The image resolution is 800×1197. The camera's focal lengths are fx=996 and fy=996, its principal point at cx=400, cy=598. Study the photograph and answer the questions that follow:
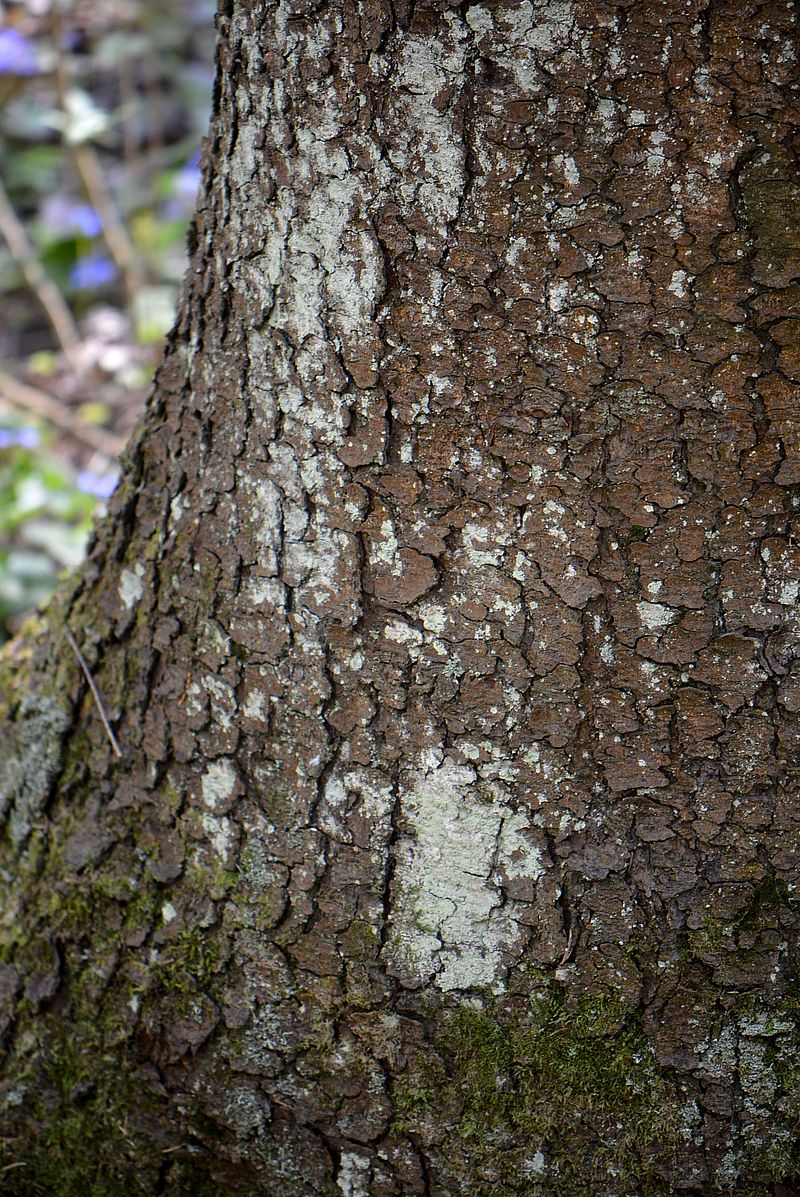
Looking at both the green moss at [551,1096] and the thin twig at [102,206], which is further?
the thin twig at [102,206]

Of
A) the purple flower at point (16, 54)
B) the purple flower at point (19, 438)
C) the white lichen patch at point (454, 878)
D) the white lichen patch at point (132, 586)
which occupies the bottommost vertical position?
the white lichen patch at point (454, 878)

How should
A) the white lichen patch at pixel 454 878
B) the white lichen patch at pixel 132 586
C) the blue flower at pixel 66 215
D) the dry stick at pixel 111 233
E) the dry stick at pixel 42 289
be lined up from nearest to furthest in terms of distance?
the white lichen patch at pixel 454 878
the white lichen patch at pixel 132 586
the dry stick at pixel 111 233
the dry stick at pixel 42 289
the blue flower at pixel 66 215

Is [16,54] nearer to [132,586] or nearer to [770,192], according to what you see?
[132,586]

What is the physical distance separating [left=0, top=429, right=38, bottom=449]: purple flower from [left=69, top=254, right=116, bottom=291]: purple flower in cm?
116

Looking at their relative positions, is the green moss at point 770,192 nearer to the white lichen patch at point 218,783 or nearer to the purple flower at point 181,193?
the white lichen patch at point 218,783

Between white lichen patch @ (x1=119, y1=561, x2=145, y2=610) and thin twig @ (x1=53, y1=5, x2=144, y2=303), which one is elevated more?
thin twig @ (x1=53, y1=5, x2=144, y2=303)

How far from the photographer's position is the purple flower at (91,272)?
13.2 feet

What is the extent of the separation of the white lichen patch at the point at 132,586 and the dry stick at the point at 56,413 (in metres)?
2.13

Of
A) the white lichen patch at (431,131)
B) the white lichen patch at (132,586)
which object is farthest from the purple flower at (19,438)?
the white lichen patch at (431,131)

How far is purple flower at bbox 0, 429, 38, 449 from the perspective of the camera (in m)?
3.02

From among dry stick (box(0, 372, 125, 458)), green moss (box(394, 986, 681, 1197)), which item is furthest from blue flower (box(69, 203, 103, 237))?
green moss (box(394, 986, 681, 1197))

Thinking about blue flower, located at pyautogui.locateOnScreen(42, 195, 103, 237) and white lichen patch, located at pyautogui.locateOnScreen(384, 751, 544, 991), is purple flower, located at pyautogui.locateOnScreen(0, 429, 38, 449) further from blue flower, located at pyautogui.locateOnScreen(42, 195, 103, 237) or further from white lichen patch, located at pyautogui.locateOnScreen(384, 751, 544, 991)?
white lichen patch, located at pyautogui.locateOnScreen(384, 751, 544, 991)

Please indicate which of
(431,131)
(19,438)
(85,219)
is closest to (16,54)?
(85,219)

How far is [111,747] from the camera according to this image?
1367 millimetres
